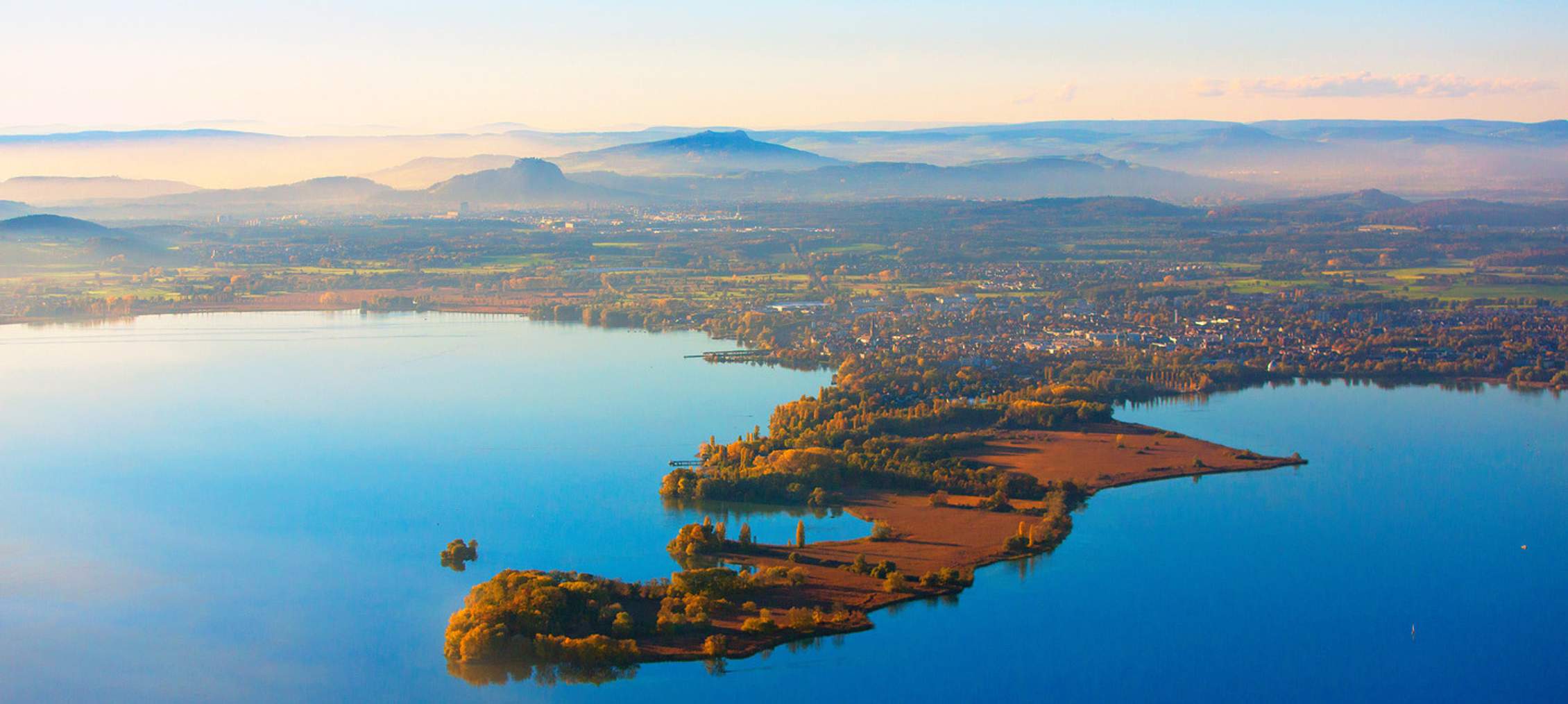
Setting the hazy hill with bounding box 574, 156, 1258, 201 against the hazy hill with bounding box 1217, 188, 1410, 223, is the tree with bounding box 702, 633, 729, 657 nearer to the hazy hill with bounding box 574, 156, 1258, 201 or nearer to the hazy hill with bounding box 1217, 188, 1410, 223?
the hazy hill with bounding box 1217, 188, 1410, 223

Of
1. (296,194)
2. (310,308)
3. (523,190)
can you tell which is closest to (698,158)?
(523,190)

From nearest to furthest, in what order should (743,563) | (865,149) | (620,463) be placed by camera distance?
(743,563) → (620,463) → (865,149)

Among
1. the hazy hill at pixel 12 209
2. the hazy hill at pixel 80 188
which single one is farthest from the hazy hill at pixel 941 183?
the hazy hill at pixel 12 209

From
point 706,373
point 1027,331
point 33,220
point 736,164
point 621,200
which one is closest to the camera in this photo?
point 706,373

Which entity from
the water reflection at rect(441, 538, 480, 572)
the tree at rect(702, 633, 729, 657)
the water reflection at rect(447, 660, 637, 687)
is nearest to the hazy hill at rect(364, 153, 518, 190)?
the water reflection at rect(441, 538, 480, 572)

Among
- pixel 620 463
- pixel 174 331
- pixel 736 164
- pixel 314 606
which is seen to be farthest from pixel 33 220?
pixel 736 164

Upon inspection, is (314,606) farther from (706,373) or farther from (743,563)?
(706,373)

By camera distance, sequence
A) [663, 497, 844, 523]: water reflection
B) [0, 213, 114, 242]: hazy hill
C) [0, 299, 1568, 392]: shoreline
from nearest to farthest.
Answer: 1. [663, 497, 844, 523]: water reflection
2. [0, 299, 1568, 392]: shoreline
3. [0, 213, 114, 242]: hazy hill
